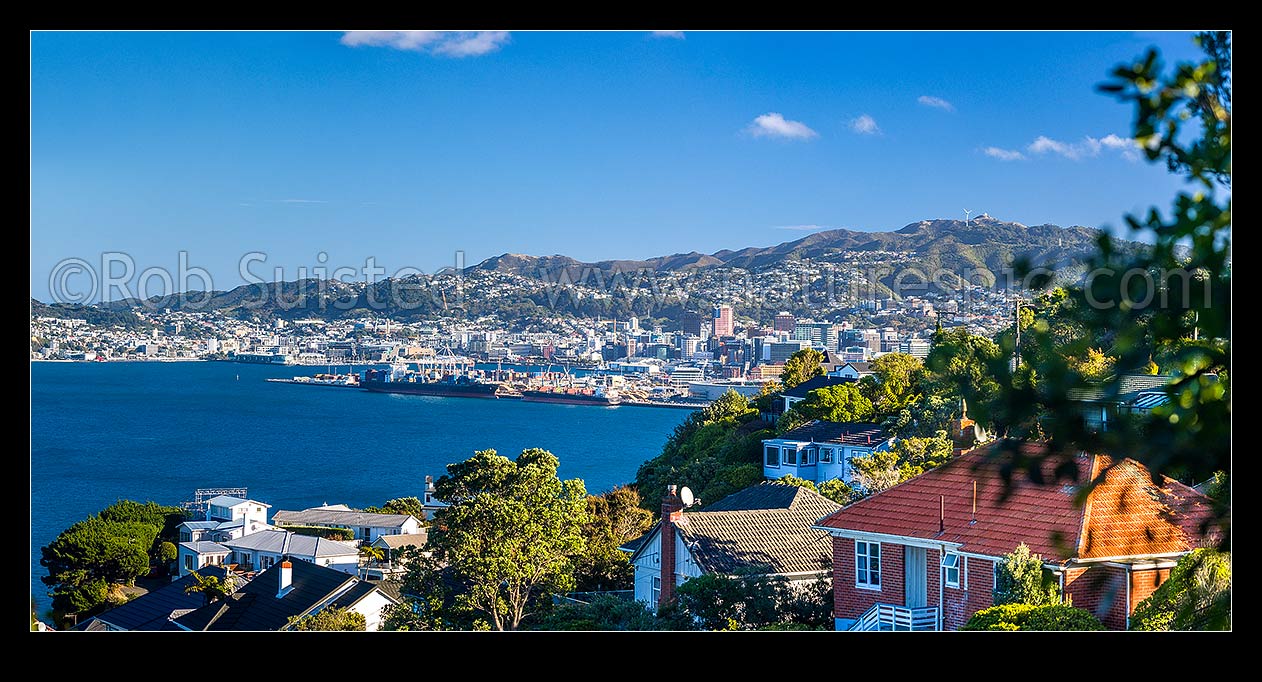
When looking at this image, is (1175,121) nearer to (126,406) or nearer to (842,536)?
(842,536)

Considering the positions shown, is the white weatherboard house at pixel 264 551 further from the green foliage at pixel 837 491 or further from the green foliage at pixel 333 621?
the green foliage at pixel 837 491

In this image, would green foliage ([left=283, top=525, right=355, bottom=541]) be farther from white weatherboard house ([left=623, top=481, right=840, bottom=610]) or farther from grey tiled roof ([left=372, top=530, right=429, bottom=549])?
white weatherboard house ([left=623, top=481, right=840, bottom=610])

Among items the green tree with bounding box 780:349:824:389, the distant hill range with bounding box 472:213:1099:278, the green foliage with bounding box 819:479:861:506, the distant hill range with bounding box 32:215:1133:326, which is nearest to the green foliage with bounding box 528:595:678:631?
the green foliage with bounding box 819:479:861:506

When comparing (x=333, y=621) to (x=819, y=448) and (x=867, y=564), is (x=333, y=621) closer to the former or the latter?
(x=867, y=564)

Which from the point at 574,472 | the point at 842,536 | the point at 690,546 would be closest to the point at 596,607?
the point at 690,546

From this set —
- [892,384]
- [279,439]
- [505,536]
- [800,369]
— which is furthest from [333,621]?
[279,439]

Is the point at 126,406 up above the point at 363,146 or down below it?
below
